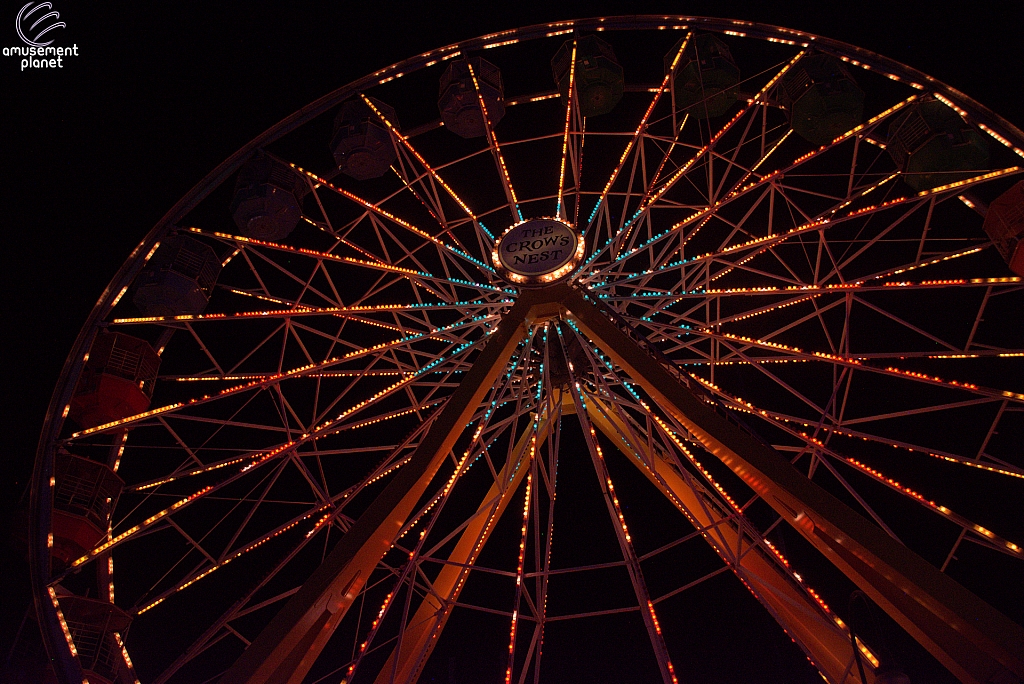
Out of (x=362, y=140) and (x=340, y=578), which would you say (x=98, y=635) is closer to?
(x=340, y=578)

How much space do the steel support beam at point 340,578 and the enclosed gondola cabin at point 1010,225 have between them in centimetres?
605

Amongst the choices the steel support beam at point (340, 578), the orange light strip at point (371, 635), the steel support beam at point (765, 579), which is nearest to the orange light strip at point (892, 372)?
the steel support beam at point (765, 579)

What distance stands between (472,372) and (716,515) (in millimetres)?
3943

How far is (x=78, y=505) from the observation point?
8555 millimetres

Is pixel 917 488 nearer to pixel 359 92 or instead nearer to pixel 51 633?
pixel 359 92

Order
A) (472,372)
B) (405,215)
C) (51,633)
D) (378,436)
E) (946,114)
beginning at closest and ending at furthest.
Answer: (51,633) < (472,372) < (946,114) < (405,215) < (378,436)

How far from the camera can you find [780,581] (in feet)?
26.5

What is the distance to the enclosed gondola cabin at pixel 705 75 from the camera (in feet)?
32.8

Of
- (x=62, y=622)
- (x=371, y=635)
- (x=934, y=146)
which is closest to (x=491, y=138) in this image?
(x=934, y=146)

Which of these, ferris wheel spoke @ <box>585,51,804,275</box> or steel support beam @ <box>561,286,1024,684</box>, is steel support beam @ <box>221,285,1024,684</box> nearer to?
steel support beam @ <box>561,286,1024,684</box>

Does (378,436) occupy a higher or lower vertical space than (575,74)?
lower

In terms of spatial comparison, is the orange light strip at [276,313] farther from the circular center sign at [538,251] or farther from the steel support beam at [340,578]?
the steel support beam at [340,578]

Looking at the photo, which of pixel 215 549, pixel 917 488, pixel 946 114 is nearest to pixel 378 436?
pixel 215 549

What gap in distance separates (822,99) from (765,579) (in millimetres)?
6064
